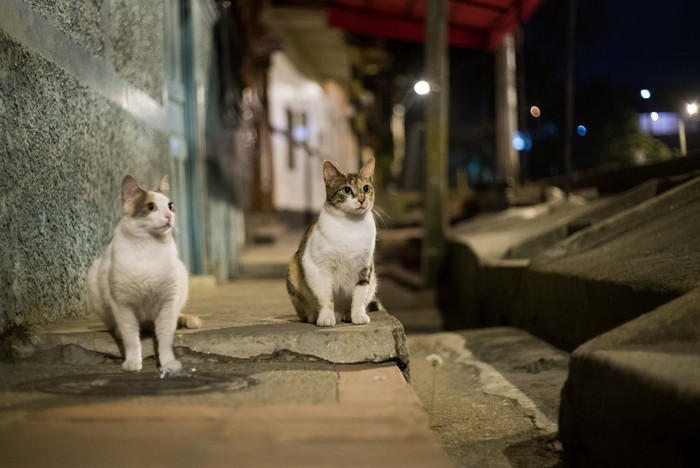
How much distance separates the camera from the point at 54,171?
3273 mm

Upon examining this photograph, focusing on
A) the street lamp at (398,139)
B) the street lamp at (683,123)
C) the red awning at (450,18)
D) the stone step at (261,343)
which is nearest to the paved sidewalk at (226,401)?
the stone step at (261,343)

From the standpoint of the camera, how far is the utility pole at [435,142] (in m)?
8.37

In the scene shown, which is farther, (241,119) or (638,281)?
(241,119)

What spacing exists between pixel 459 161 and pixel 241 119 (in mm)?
22631

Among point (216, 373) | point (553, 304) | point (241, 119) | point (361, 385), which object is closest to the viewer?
point (361, 385)

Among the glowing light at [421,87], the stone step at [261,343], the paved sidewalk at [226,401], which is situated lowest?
the paved sidewalk at [226,401]

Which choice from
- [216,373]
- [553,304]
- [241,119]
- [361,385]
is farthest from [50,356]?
[241,119]

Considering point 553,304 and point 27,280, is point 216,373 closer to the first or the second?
point 27,280

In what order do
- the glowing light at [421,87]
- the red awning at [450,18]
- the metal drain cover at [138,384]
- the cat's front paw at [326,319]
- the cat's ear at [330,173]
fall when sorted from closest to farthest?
the metal drain cover at [138,384], the cat's front paw at [326,319], the cat's ear at [330,173], the glowing light at [421,87], the red awning at [450,18]

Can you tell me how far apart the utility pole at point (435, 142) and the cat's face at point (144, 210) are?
19.9 ft

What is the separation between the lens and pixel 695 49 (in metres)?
5.25

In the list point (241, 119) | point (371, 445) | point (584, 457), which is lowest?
point (584, 457)

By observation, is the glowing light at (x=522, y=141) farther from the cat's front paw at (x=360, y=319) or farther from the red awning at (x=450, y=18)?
the cat's front paw at (x=360, y=319)

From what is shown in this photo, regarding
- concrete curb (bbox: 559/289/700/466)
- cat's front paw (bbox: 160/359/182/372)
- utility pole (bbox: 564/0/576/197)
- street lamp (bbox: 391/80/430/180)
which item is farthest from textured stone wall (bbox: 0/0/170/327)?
street lamp (bbox: 391/80/430/180)
